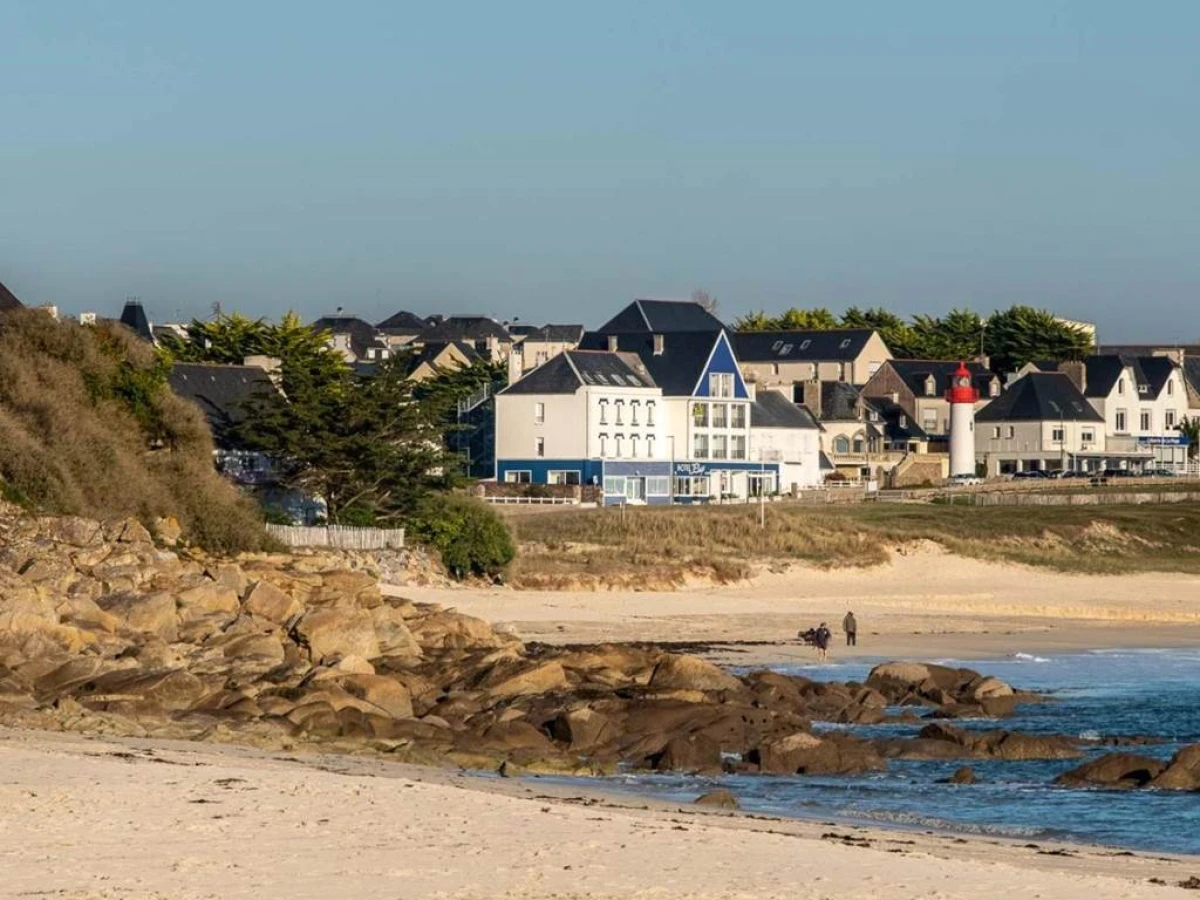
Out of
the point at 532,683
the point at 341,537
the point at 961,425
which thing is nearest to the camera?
the point at 532,683

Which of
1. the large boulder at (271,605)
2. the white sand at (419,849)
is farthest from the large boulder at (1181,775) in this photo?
the large boulder at (271,605)

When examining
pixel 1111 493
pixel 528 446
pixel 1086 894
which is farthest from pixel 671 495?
pixel 1086 894

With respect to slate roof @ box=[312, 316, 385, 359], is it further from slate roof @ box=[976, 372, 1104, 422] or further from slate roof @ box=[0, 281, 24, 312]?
slate roof @ box=[0, 281, 24, 312]

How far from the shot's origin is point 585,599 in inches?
1874

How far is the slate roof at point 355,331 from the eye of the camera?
467 feet

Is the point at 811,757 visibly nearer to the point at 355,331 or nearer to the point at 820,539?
the point at 820,539

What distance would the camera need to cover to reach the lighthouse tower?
96.0 m

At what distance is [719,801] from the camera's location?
68.9ft

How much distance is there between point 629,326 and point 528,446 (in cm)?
1921

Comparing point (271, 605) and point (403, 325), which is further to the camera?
point (403, 325)

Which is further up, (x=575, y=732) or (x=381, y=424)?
(x=381, y=424)

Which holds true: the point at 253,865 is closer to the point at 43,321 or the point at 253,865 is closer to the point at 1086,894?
the point at 1086,894

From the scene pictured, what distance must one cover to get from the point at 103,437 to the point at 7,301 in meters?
11.7

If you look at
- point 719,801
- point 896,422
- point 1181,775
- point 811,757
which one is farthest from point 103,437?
point 896,422
